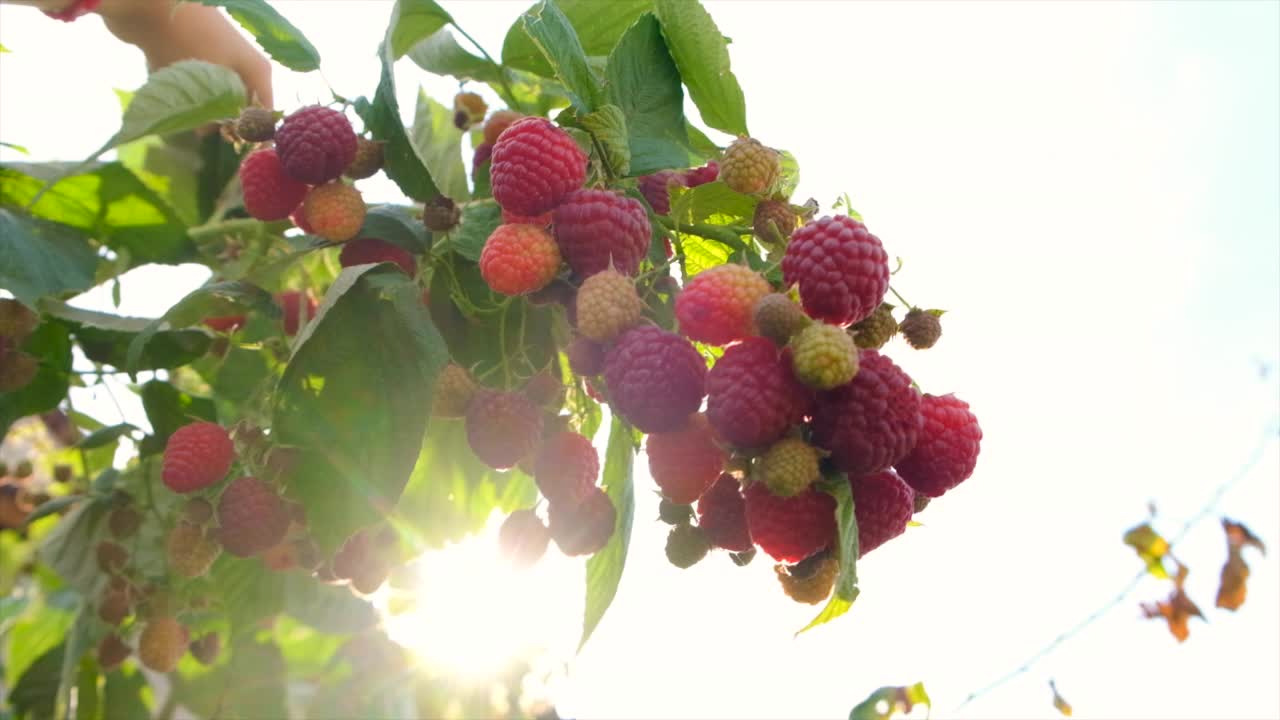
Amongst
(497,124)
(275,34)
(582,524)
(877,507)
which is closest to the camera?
(877,507)

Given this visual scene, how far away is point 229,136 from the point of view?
4.42 ft

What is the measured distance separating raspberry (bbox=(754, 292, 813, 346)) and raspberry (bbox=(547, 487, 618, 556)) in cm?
34

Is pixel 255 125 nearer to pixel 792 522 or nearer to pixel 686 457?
pixel 686 457

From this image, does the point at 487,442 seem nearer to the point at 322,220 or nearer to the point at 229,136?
the point at 322,220

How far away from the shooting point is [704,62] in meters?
1.09

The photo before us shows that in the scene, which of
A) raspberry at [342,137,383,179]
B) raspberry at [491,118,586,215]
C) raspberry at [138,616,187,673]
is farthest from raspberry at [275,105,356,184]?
raspberry at [138,616,187,673]

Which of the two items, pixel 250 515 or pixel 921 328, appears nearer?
pixel 921 328

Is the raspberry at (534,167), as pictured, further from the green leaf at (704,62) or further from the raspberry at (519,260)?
the green leaf at (704,62)

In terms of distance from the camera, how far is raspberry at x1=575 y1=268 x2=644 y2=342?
0.90 metres

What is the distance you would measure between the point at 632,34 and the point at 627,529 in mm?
539

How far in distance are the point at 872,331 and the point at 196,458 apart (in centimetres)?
85

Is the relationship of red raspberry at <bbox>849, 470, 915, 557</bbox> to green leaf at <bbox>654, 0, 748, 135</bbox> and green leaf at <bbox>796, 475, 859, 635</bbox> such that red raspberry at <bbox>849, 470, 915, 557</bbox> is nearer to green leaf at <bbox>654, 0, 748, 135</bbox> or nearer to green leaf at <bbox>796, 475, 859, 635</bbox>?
green leaf at <bbox>796, 475, 859, 635</bbox>

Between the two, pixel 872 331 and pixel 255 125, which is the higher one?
pixel 872 331

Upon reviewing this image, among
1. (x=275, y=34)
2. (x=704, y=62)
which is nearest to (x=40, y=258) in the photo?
(x=275, y=34)
